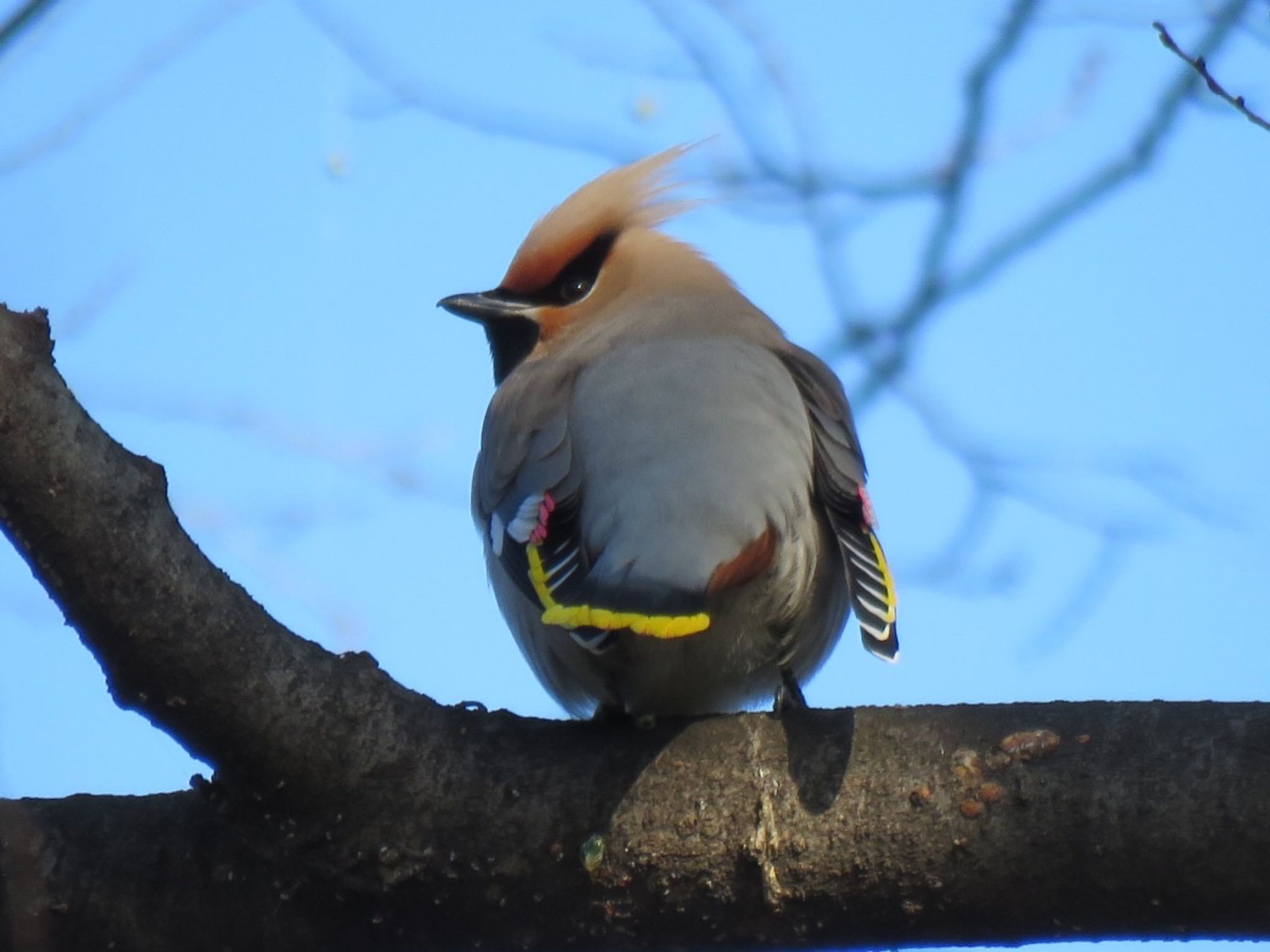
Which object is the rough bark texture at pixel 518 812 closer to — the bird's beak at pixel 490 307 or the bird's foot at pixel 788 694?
the bird's foot at pixel 788 694

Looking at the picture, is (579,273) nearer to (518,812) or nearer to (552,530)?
(552,530)

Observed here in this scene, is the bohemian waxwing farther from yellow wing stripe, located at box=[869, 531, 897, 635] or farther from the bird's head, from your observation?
the bird's head

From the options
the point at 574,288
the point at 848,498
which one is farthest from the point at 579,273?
the point at 848,498

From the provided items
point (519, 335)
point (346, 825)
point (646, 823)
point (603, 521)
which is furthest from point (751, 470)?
point (519, 335)

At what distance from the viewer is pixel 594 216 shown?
4727 mm

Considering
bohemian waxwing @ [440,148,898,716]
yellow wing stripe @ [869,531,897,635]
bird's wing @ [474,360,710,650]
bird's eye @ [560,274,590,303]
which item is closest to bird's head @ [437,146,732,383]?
bird's eye @ [560,274,590,303]

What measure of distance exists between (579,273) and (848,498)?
152 cm

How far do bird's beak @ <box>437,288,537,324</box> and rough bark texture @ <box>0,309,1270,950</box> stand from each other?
6.70ft

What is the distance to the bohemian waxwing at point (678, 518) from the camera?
10.0 ft

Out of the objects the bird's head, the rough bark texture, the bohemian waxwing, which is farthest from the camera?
the bird's head

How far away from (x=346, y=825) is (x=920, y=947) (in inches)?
34.6

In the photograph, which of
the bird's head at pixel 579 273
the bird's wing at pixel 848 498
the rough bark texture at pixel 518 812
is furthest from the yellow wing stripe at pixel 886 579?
the bird's head at pixel 579 273

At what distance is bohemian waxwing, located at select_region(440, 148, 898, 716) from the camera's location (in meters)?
3.06

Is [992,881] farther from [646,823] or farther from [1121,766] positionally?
[646,823]
